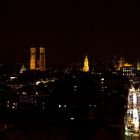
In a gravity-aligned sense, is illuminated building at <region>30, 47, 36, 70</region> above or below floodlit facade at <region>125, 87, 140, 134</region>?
above

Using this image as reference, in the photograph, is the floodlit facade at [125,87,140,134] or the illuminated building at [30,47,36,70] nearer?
the floodlit facade at [125,87,140,134]

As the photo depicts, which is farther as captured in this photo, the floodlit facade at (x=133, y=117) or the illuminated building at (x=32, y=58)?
the illuminated building at (x=32, y=58)

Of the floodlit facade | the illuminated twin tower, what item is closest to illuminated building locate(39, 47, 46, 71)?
the illuminated twin tower

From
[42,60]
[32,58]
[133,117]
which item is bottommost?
[133,117]

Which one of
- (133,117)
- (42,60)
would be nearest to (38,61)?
(42,60)

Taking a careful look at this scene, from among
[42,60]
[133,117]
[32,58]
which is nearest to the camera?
[133,117]

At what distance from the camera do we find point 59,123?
14094 mm

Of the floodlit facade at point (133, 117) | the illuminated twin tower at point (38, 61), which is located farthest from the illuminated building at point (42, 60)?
the floodlit facade at point (133, 117)

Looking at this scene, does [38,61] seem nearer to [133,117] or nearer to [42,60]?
[42,60]

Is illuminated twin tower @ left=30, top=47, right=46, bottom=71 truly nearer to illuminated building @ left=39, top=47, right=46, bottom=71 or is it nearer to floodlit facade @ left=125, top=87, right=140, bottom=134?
A: illuminated building @ left=39, top=47, right=46, bottom=71

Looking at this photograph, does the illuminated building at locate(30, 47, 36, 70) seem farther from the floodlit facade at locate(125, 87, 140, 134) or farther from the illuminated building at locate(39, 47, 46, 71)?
the floodlit facade at locate(125, 87, 140, 134)

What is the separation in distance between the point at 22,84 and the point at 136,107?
14307 mm

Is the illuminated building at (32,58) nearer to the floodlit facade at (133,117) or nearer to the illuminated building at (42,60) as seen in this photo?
the illuminated building at (42,60)

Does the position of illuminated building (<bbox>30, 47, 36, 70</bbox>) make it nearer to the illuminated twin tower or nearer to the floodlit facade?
the illuminated twin tower
